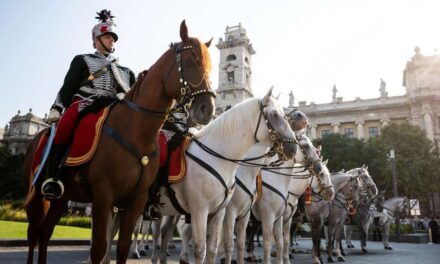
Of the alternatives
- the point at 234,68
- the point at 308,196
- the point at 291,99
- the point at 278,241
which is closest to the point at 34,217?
the point at 278,241

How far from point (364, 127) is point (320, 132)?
7.68 metres

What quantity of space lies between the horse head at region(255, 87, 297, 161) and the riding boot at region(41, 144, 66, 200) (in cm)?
301

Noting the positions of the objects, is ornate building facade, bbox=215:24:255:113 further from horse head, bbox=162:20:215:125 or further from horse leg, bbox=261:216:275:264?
horse head, bbox=162:20:215:125

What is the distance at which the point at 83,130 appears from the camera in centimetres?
425

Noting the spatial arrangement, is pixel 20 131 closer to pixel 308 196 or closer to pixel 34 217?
pixel 308 196

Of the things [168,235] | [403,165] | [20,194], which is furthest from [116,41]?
[20,194]

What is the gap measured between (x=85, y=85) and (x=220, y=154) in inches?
89.4

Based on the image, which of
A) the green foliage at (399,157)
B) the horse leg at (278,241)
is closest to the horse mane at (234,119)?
the horse leg at (278,241)

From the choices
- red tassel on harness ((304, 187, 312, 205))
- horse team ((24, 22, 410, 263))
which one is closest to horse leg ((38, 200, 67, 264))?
horse team ((24, 22, 410, 263))

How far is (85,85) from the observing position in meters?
4.99

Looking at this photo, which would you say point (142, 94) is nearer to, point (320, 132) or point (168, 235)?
point (168, 235)

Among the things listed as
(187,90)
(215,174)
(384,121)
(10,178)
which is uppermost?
(384,121)

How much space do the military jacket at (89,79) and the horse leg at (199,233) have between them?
2.13 meters

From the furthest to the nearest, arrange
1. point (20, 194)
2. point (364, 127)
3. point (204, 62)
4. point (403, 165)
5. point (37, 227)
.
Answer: point (364, 127), point (20, 194), point (403, 165), point (37, 227), point (204, 62)
